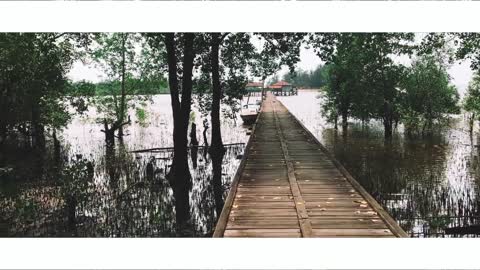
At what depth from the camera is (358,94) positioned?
1548 cm

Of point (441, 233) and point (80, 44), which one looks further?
point (80, 44)

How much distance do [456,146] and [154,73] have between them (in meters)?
11.3

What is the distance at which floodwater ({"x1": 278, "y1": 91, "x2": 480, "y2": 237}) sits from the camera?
7.26m

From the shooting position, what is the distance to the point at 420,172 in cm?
1068

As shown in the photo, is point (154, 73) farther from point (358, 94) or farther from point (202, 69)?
point (358, 94)

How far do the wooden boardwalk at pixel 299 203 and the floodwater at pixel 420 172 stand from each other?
170 centimetres

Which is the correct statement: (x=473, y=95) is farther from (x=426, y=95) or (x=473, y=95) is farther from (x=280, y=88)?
(x=280, y=88)

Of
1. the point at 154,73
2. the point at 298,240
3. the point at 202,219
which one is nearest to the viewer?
the point at 298,240

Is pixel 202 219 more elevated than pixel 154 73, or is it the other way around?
pixel 154 73

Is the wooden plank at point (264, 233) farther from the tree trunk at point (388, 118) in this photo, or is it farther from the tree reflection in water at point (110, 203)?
the tree trunk at point (388, 118)

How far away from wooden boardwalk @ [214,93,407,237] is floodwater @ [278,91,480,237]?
1.70 m

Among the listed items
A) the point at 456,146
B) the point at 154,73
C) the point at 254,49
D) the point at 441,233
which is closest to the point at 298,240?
the point at 441,233

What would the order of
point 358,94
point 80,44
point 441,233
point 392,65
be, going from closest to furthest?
point 441,233 < point 80,44 < point 392,65 < point 358,94
